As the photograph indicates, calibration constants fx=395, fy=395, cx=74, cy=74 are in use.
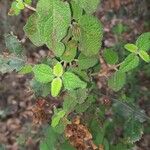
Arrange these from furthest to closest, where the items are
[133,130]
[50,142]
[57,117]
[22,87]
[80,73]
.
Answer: [22,87]
[50,142]
[133,130]
[57,117]
[80,73]

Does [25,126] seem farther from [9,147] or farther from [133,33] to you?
[133,33]

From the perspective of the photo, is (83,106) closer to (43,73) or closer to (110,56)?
(110,56)

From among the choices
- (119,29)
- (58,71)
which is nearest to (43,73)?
(58,71)

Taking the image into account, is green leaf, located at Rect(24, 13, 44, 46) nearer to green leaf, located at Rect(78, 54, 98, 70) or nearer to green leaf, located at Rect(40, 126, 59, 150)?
green leaf, located at Rect(78, 54, 98, 70)

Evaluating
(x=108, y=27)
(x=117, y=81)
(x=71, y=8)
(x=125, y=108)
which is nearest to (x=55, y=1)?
(x=71, y=8)

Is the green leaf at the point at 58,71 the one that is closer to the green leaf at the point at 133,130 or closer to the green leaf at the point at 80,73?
the green leaf at the point at 80,73

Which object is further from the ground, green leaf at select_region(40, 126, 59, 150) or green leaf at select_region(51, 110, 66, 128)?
green leaf at select_region(51, 110, 66, 128)

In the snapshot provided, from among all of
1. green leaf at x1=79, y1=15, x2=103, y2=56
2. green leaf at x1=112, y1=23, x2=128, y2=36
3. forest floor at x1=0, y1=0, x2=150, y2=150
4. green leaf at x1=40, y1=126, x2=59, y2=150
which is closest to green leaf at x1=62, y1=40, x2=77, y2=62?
green leaf at x1=79, y1=15, x2=103, y2=56
